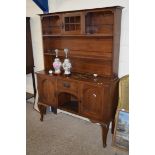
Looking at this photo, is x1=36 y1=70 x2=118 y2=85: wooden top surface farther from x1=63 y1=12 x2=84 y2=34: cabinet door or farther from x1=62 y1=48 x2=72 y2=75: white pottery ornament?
x1=63 y1=12 x2=84 y2=34: cabinet door

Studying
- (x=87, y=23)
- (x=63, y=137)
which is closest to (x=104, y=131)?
(x=63, y=137)

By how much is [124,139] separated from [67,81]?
1037 mm

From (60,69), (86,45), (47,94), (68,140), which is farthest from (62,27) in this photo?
(68,140)

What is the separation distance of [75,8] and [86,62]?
2.64ft

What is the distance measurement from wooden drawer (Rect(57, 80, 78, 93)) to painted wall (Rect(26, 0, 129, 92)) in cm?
65

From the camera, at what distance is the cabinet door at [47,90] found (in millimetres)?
2845

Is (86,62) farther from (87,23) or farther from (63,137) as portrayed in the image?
(63,137)

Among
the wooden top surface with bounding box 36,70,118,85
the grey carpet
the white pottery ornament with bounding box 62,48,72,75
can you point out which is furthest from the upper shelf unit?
the grey carpet

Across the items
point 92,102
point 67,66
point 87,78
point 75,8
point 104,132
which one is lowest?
point 104,132

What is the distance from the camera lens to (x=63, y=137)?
2.68m
